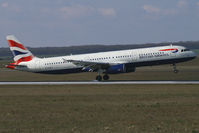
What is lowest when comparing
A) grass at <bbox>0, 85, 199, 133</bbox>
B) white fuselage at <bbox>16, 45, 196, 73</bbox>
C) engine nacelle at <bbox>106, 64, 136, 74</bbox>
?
grass at <bbox>0, 85, 199, 133</bbox>

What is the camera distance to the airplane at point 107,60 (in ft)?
170

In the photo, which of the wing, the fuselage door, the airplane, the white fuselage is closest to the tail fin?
the airplane

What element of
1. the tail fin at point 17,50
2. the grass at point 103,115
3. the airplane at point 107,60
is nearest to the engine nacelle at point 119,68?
the airplane at point 107,60

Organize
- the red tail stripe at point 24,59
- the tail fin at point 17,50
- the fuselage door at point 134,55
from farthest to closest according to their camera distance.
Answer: the red tail stripe at point 24,59, the tail fin at point 17,50, the fuselage door at point 134,55

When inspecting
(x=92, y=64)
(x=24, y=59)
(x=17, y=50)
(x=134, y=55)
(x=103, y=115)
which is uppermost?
(x=17, y=50)

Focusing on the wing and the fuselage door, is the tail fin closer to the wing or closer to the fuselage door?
the wing

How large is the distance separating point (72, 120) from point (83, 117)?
45.8 inches

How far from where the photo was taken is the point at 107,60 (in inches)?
2100

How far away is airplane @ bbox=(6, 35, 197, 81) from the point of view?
51875mm

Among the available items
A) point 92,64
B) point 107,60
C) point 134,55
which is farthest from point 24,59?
point 134,55

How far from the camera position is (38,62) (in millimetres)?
55969

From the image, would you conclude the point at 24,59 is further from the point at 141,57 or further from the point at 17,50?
the point at 141,57

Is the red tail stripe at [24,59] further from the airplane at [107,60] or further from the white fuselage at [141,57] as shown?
the white fuselage at [141,57]

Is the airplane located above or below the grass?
above
